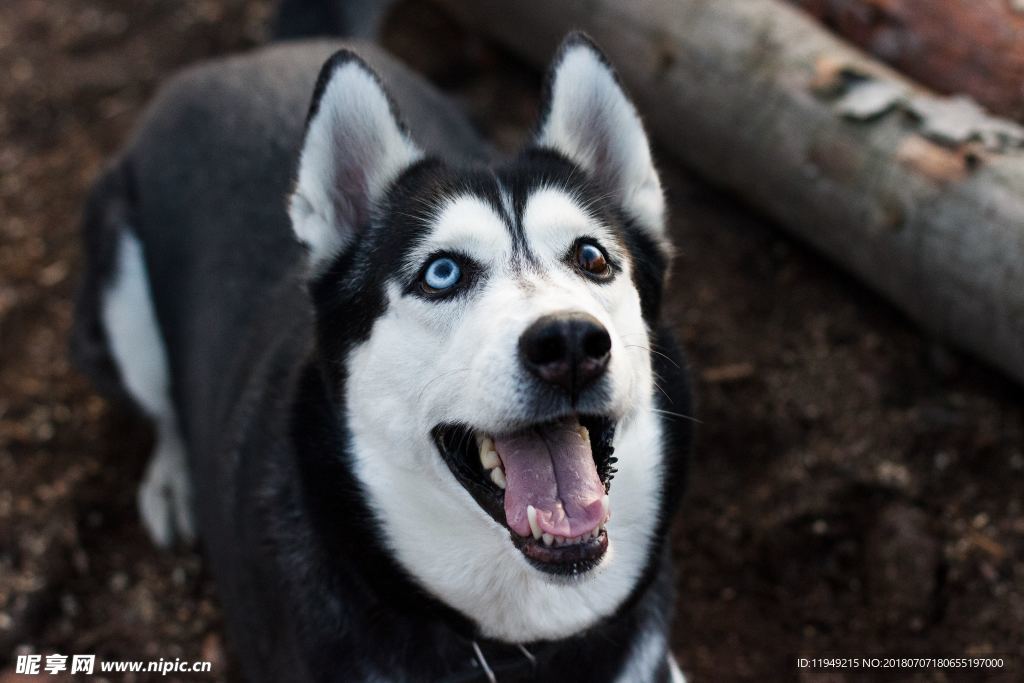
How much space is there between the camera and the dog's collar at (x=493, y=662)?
2.47 meters

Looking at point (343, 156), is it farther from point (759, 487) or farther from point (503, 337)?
point (759, 487)

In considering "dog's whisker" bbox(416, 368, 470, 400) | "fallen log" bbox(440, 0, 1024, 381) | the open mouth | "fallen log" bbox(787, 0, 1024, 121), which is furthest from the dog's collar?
"fallen log" bbox(787, 0, 1024, 121)

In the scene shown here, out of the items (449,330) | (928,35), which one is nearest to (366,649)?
(449,330)

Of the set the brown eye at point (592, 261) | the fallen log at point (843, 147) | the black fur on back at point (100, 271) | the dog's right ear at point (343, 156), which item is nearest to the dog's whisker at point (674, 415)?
the brown eye at point (592, 261)

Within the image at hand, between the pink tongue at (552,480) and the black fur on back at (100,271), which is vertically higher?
the pink tongue at (552,480)

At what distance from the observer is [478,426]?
2.17 m

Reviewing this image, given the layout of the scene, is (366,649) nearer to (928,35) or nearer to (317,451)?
(317,451)

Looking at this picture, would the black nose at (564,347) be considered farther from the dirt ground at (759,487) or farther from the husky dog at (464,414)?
the dirt ground at (759,487)

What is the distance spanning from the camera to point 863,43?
165 inches

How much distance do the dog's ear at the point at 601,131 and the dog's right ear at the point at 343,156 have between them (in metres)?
0.40

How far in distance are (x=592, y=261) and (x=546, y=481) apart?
557mm

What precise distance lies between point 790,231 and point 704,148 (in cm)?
52

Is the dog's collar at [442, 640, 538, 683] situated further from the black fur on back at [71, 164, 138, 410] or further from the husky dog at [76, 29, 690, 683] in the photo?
the black fur on back at [71, 164, 138, 410]

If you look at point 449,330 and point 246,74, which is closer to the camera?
point 449,330
